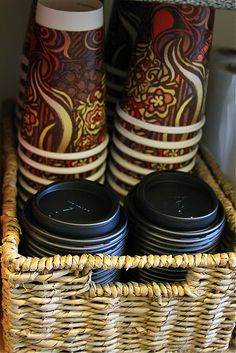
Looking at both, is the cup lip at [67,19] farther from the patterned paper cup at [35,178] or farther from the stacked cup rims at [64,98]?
the patterned paper cup at [35,178]

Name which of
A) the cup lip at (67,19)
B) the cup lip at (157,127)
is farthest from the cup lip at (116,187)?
the cup lip at (67,19)

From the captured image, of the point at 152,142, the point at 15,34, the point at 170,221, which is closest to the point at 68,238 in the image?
the point at 170,221

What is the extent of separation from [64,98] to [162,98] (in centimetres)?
14

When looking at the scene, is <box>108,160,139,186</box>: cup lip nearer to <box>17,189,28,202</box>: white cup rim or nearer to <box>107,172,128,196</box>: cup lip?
<box>107,172,128,196</box>: cup lip

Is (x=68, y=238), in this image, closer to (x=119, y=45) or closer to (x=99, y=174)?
(x=99, y=174)

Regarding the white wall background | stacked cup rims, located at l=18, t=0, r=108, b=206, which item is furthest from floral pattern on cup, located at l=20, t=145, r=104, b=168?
the white wall background

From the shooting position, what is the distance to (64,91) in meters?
0.71

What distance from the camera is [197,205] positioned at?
2.27 ft

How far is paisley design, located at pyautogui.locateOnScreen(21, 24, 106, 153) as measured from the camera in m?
0.69

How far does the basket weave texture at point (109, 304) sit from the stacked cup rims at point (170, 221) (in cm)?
3

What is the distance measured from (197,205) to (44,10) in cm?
32

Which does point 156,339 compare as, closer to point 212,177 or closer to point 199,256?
point 199,256

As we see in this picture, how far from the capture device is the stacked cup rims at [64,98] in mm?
686

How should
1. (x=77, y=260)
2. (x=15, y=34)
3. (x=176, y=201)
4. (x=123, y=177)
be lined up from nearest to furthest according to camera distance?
(x=77, y=260)
(x=176, y=201)
(x=123, y=177)
(x=15, y=34)
